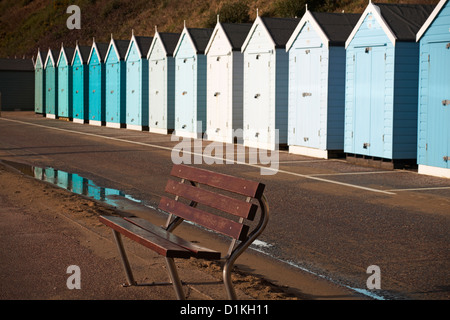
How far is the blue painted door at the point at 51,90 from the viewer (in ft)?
126

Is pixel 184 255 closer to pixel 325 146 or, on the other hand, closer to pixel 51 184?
pixel 51 184

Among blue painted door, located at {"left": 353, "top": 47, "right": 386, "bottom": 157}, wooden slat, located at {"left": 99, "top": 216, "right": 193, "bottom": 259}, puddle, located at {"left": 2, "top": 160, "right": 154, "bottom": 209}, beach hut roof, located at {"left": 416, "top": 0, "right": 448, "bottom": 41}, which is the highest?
beach hut roof, located at {"left": 416, "top": 0, "right": 448, "bottom": 41}

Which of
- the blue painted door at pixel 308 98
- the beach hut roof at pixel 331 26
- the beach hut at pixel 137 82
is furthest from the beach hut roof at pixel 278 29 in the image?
the beach hut at pixel 137 82

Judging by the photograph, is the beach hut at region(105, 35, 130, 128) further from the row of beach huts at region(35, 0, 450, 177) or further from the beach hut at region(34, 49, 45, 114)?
the beach hut at region(34, 49, 45, 114)

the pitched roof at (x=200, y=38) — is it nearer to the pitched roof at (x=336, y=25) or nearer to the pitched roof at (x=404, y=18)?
the pitched roof at (x=336, y=25)

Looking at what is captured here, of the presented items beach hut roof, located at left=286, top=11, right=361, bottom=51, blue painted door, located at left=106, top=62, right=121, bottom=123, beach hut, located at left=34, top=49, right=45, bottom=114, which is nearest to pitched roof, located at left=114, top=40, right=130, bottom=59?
blue painted door, located at left=106, top=62, right=121, bottom=123

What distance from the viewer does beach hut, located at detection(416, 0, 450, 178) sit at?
1289cm

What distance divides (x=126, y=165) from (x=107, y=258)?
8.67m

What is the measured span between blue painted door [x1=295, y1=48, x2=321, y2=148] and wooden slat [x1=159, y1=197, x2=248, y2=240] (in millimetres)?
11065

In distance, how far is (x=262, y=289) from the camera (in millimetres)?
5746

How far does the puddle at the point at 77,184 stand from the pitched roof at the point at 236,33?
8.23 m

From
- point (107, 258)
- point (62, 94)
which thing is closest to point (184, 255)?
point (107, 258)

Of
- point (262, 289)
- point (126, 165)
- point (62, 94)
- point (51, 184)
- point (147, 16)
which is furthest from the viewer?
point (147, 16)

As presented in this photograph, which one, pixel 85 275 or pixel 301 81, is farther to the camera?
pixel 301 81
